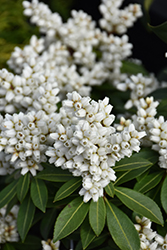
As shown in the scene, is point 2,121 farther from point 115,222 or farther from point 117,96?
point 117,96

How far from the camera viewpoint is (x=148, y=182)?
1.18 meters

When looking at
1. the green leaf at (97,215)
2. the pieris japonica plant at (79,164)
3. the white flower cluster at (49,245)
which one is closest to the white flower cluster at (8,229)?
the pieris japonica plant at (79,164)

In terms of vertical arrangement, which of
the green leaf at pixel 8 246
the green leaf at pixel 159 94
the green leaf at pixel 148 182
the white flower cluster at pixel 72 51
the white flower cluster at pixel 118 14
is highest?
the white flower cluster at pixel 118 14

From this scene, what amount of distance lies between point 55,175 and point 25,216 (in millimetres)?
239

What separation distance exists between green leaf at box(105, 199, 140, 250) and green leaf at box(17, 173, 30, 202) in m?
0.33

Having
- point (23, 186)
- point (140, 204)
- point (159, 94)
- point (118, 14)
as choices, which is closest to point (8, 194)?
point (23, 186)

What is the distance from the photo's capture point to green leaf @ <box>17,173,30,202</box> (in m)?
1.14

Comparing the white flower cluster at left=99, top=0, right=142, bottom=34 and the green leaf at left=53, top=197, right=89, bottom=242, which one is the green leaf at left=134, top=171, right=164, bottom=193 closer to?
the green leaf at left=53, top=197, right=89, bottom=242

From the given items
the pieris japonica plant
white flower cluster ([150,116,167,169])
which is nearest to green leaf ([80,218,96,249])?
the pieris japonica plant

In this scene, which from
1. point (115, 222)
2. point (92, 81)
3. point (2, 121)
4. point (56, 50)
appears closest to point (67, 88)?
point (92, 81)

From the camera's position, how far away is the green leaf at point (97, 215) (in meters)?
1.01

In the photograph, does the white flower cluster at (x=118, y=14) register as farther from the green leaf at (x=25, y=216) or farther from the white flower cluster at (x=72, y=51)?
the green leaf at (x=25, y=216)

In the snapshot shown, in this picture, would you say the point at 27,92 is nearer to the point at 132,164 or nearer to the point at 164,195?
the point at 132,164

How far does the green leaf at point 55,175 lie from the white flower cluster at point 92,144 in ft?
0.44
